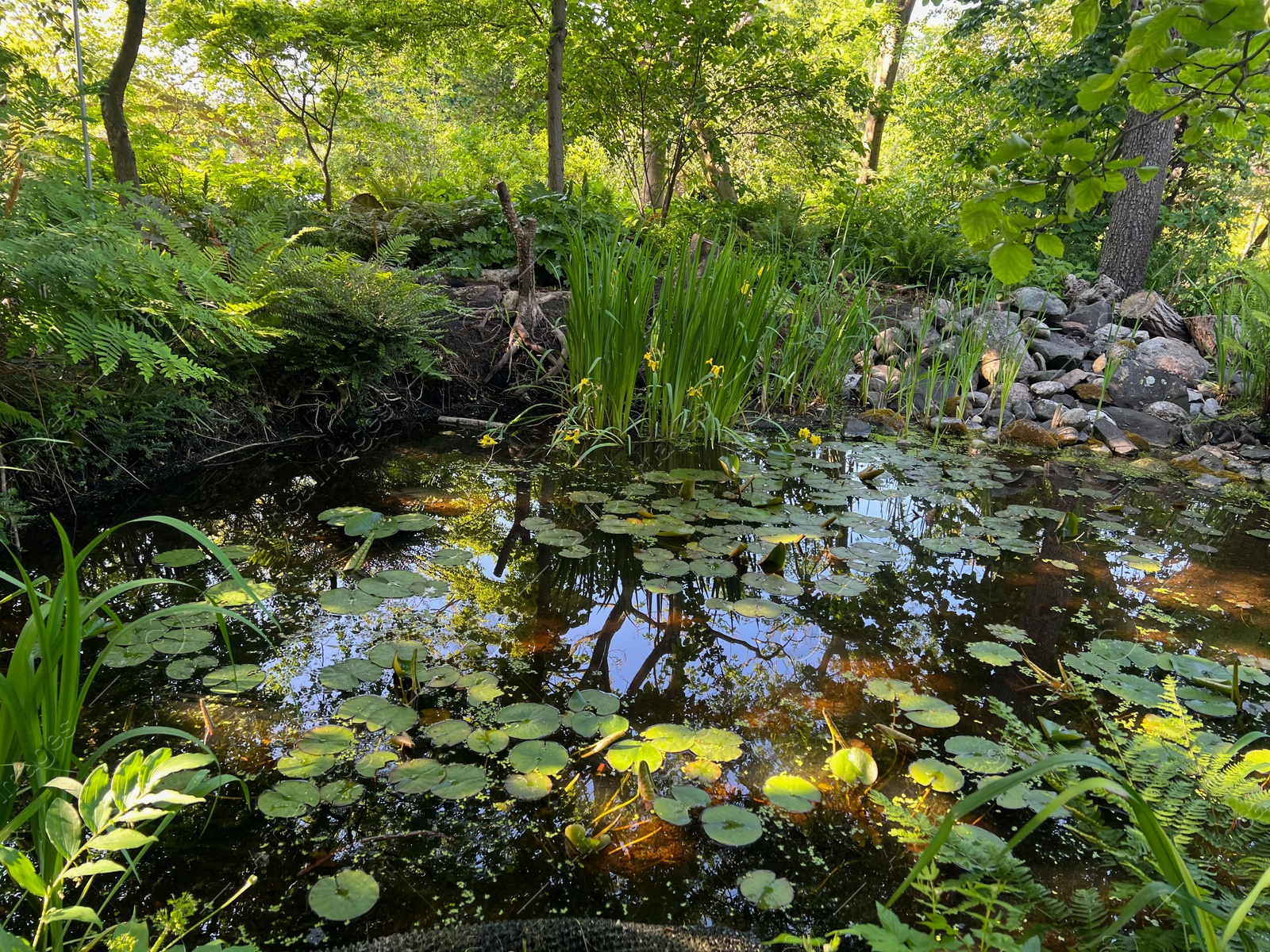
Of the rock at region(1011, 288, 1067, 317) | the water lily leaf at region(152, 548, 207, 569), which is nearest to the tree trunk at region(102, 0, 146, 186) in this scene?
the water lily leaf at region(152, 548, 207, 569)

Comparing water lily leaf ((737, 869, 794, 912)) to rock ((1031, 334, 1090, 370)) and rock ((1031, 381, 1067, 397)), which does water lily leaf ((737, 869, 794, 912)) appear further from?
rock ((1031, 334, 1090, 370))

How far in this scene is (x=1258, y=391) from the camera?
434 centimetres

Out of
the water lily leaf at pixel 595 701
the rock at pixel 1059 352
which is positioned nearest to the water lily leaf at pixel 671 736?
the water lily leaf at pixel 595 701

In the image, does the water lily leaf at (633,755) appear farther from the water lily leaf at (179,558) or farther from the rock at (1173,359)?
the rock at (1173,359)

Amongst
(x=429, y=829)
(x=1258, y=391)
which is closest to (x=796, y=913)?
(x=429, y=829)

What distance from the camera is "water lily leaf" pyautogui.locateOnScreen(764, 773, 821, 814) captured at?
3.93 ft

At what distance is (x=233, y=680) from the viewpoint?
4.67 ft

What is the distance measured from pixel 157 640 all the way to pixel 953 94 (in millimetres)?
9677

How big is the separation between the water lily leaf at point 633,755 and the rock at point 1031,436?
3.67m

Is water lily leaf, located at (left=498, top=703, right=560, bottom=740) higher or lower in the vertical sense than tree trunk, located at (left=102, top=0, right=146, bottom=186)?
lower

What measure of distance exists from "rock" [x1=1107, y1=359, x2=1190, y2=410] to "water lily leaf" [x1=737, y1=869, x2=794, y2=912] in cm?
482

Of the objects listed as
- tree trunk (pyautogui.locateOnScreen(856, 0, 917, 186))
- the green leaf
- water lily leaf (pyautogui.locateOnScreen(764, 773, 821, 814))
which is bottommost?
water lily leaf (pyautogui.locateOnScreen(764, 773, 821, 814))

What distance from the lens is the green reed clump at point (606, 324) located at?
125 inches

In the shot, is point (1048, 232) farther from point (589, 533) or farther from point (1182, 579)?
point (1182, 579)
